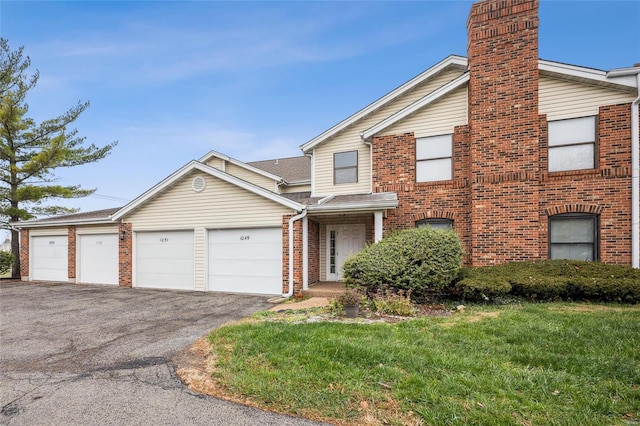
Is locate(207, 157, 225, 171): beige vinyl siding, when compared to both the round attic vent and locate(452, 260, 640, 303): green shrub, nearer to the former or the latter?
the round attic vent

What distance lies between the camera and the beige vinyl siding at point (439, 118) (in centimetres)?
1021

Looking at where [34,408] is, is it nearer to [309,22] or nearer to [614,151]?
[614,151]

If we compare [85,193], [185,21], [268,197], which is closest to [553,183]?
[268,197]

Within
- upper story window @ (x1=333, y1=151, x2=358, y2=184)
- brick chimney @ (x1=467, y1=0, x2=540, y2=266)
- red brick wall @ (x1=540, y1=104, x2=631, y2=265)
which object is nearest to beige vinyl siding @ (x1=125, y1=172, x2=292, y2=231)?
upper story window @ (x1=333, y1=151, x2=358, y2=184)

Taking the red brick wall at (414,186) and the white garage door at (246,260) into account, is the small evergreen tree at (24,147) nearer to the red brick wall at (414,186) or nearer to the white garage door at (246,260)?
the white garage door at (246,260)

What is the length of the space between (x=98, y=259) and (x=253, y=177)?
295 inches

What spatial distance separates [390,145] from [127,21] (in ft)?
35.9

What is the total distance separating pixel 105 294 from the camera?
34.1 ft

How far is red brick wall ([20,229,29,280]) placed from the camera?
14797 millimetres

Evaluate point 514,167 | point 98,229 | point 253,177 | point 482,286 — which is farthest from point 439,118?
point 98,229

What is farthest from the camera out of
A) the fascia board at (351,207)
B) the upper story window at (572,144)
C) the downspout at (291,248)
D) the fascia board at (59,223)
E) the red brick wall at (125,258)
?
the fascia board at (59,223)

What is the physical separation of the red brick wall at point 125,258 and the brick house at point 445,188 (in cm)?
6

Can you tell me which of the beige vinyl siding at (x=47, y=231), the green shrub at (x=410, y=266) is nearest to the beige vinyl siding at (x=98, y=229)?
the beige vinyl siding at (x=47, y=231)

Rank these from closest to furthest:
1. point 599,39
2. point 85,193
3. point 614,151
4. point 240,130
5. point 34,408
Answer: point 34,408 → point 614,151 → point 599,39 → point 85,193 → point 240,130
